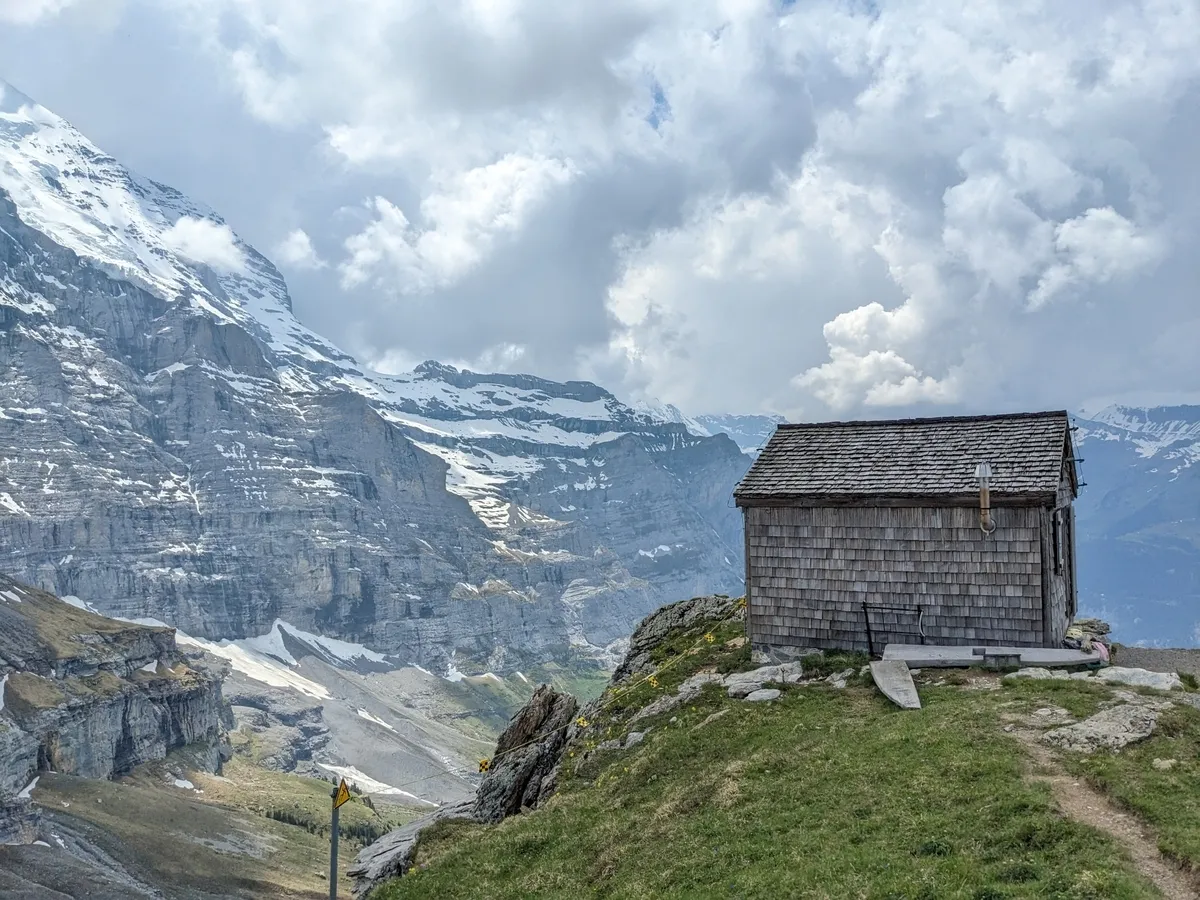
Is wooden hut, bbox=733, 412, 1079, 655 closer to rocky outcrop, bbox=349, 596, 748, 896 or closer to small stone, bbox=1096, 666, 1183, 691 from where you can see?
rocky outcrop, bbox=349, 596, 748, 896

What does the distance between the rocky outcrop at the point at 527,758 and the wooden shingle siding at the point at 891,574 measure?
315 inches

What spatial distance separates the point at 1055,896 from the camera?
11773mm

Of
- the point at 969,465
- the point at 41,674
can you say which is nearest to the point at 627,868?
the point at 969,465

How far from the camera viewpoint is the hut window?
1245 inches

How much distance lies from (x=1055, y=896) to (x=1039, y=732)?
28.1ft

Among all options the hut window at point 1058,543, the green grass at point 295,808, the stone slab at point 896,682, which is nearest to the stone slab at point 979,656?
the stone slab at point 896,682

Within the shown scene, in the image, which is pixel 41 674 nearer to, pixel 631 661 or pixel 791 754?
pixel 631 661

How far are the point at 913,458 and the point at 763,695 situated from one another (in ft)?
35.3

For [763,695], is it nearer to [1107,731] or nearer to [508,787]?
[508,787]

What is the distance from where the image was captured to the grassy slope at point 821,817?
13.3 metres

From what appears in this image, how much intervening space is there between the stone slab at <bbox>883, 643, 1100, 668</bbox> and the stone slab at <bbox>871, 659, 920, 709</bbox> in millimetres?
767

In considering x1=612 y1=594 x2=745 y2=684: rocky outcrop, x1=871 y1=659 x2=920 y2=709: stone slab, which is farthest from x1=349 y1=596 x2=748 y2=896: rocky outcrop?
x1=612 y1=594 x2=745 y2=684: rocky outcrop

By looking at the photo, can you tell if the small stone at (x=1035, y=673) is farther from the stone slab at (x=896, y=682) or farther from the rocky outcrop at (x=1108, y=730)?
the rocky outcrop at (x=1108, y=730)

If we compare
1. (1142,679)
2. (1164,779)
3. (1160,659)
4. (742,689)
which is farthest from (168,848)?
(1164,779)
